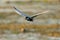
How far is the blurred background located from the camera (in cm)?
1020

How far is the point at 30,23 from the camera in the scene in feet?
36.8

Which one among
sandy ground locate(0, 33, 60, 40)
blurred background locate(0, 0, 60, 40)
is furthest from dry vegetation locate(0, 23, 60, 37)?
sandy ground locate(0, 33, 60, 40)

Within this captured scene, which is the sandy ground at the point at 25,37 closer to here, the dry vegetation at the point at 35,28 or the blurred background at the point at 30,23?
the blurred background at the point at 30,23

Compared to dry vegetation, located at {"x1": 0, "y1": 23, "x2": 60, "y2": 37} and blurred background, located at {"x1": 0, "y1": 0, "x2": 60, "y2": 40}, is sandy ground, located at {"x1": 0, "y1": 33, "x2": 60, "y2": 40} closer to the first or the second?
blurred background, located at {"x1": 0, "y1": 0, "x2": 60, "y2": 40}

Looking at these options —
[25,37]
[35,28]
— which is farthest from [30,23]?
[25,37]

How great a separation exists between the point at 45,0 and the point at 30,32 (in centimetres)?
529

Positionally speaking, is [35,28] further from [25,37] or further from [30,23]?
[25,37]

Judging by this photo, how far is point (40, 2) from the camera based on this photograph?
15188mm

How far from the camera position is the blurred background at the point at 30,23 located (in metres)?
10.2

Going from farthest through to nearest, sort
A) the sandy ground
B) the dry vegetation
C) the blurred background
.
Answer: the dry vegetation, the blurred background, the sandy ground

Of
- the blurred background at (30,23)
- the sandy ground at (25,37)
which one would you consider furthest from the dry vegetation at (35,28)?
the sandy ground at (25,37)

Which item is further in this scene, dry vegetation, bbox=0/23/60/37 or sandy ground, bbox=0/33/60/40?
dry vegetation, bbox=0/23/60/37

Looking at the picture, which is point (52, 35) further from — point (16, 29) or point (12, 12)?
point (12, 12)

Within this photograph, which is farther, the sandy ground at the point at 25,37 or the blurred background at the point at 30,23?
the blurred background at the point at 30,23
